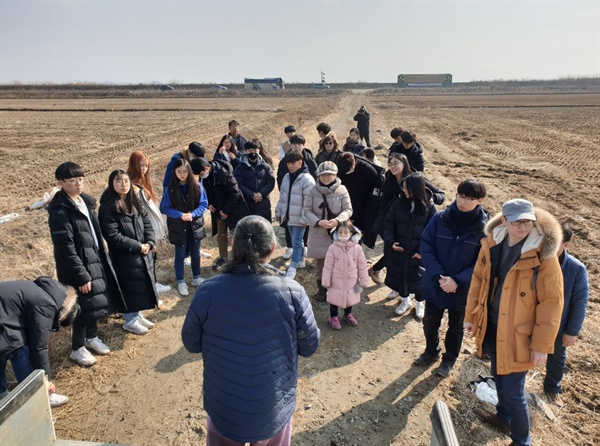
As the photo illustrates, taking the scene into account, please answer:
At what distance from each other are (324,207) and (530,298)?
2.98 meters

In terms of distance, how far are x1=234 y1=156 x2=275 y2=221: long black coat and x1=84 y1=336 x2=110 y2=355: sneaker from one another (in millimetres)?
2800

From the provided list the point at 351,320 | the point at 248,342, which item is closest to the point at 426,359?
the point at 351,320

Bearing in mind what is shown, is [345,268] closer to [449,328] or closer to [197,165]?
[449,328]

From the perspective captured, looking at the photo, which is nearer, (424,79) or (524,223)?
(524,223)

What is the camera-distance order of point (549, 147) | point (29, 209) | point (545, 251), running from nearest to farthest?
point (545, 251) < point (29, 209) < point (549, 147)

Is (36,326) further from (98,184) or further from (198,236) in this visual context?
(98,184)

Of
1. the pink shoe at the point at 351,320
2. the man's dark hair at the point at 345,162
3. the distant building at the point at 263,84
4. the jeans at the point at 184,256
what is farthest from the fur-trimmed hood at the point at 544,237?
the distant building at the point at 263,84

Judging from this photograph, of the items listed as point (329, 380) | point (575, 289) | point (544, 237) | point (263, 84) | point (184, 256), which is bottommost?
point (329, 380)

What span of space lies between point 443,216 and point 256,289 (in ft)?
7.77

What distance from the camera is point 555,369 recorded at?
A: 3.80m

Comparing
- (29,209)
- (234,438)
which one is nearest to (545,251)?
(234,438)

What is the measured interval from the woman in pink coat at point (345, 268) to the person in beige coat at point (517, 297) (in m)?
1.63

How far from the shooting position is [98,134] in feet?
69.8

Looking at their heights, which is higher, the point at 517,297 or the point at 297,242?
the point at 517,297
